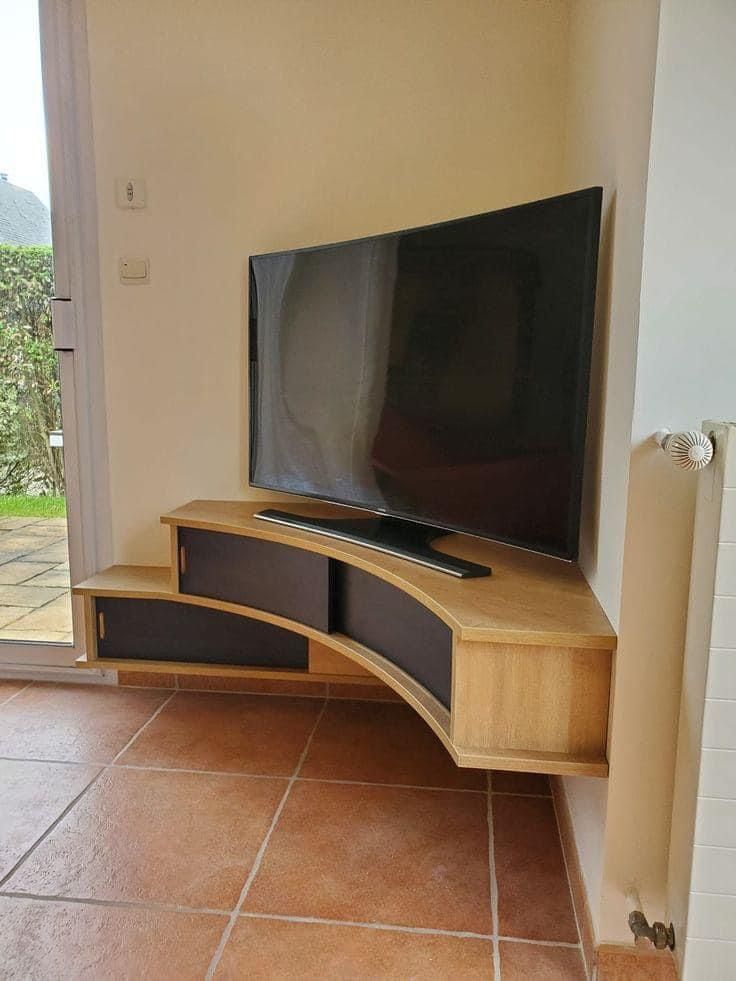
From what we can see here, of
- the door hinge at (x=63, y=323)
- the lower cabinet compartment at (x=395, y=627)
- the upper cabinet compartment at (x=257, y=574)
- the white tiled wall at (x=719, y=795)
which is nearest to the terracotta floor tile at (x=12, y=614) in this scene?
the upper cabinet compartment at (x=257, y=574)

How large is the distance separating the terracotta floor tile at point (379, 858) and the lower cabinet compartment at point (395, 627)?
421 mm

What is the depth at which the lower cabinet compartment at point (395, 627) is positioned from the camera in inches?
57.1

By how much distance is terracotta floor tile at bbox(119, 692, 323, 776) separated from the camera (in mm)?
2039

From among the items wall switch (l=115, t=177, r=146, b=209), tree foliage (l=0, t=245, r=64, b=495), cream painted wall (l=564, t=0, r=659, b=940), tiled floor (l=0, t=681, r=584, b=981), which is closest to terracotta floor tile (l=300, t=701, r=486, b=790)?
tiled floor (l=0, t=681, r=584, b=981)

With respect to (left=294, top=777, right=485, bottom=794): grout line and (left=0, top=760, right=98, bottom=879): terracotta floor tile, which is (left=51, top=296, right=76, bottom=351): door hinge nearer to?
(left=0, top=760, right=98, bottom=879): terracotta floor tile

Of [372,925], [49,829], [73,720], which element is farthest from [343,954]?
[73,720]

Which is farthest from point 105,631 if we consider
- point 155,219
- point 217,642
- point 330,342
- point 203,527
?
point 155,219

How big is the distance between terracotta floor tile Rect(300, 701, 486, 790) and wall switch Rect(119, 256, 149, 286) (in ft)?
4.93

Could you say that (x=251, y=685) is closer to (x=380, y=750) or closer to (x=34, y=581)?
(x=380, y=750)

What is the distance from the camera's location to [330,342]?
79.4 inches

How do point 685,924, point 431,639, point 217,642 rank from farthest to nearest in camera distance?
point 217,642
point 431,639
point 685,924

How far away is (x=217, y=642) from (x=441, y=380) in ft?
3.65

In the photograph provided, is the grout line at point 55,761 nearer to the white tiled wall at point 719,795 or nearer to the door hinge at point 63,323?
the door hinge at point 63,323

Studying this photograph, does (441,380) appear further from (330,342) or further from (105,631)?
(105,631)
